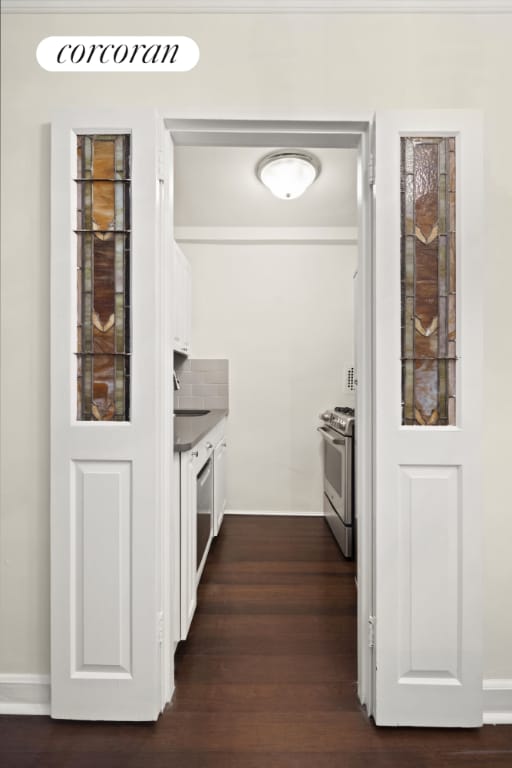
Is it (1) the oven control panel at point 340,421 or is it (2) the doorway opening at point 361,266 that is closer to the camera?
(2) the doorway opening at point 361,266

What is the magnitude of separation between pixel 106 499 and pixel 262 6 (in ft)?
5.93

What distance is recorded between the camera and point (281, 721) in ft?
4.97

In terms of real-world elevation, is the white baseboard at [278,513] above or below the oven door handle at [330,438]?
below

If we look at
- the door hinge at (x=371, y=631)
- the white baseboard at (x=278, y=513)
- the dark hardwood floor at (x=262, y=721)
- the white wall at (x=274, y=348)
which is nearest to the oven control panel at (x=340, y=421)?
the white wall at (x=274, y=348)

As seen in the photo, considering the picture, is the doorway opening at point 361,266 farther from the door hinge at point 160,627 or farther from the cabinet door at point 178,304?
the cabinet door at point 178,304

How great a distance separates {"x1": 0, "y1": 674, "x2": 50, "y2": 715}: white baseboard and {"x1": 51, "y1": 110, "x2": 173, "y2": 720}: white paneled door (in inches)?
2.7

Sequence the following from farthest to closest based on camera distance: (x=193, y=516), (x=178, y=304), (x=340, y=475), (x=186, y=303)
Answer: (x=186, y=303) → (x=340, y=475) → (x=178, y=304) → (x=193, y=516)

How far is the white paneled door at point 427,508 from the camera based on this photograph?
1.49 m

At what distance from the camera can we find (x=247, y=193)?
335 centimetres

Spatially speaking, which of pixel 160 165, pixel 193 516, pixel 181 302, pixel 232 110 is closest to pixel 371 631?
pixel 193 516

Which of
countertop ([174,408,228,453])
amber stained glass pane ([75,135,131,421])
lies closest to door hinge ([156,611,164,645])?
countertop ([174,408,228,453])

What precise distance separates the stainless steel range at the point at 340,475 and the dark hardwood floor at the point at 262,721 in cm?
63

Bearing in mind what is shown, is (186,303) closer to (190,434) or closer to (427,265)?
(190,434)

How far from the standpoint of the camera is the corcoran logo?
1.52m
